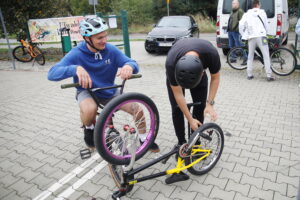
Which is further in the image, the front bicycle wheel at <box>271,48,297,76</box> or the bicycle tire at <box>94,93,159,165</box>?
the front bicycle wheel at <box>271,48,297,76</box>

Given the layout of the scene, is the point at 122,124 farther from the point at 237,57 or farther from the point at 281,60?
the point at 237,57

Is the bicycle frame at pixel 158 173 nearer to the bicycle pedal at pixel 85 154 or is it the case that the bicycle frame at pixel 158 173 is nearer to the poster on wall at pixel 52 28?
the bicycle pedal at pixel 85 154

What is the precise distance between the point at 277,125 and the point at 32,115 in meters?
4.32

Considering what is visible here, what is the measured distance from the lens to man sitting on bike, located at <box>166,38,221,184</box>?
2068 millimetres

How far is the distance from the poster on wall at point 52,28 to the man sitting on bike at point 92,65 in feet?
22.2

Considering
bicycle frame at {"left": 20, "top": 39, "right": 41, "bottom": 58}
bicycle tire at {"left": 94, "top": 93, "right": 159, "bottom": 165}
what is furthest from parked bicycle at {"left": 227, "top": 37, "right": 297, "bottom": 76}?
bicycle frame at {"left": 20, "top": 39, "right": 41, "bottom": 58}

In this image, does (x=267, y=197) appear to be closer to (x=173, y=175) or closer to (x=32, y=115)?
(x=173, y=175)

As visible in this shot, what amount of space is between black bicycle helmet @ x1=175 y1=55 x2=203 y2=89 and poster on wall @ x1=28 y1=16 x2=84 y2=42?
25.8 feet

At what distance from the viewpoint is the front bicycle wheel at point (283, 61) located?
618 centimetres

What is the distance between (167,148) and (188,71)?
1.66 meters

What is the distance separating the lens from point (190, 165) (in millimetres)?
2584

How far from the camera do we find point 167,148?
344cm

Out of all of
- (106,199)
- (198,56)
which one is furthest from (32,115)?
(198,56)

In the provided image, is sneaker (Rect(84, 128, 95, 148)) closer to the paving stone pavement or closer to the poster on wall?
the paving stone pavement
